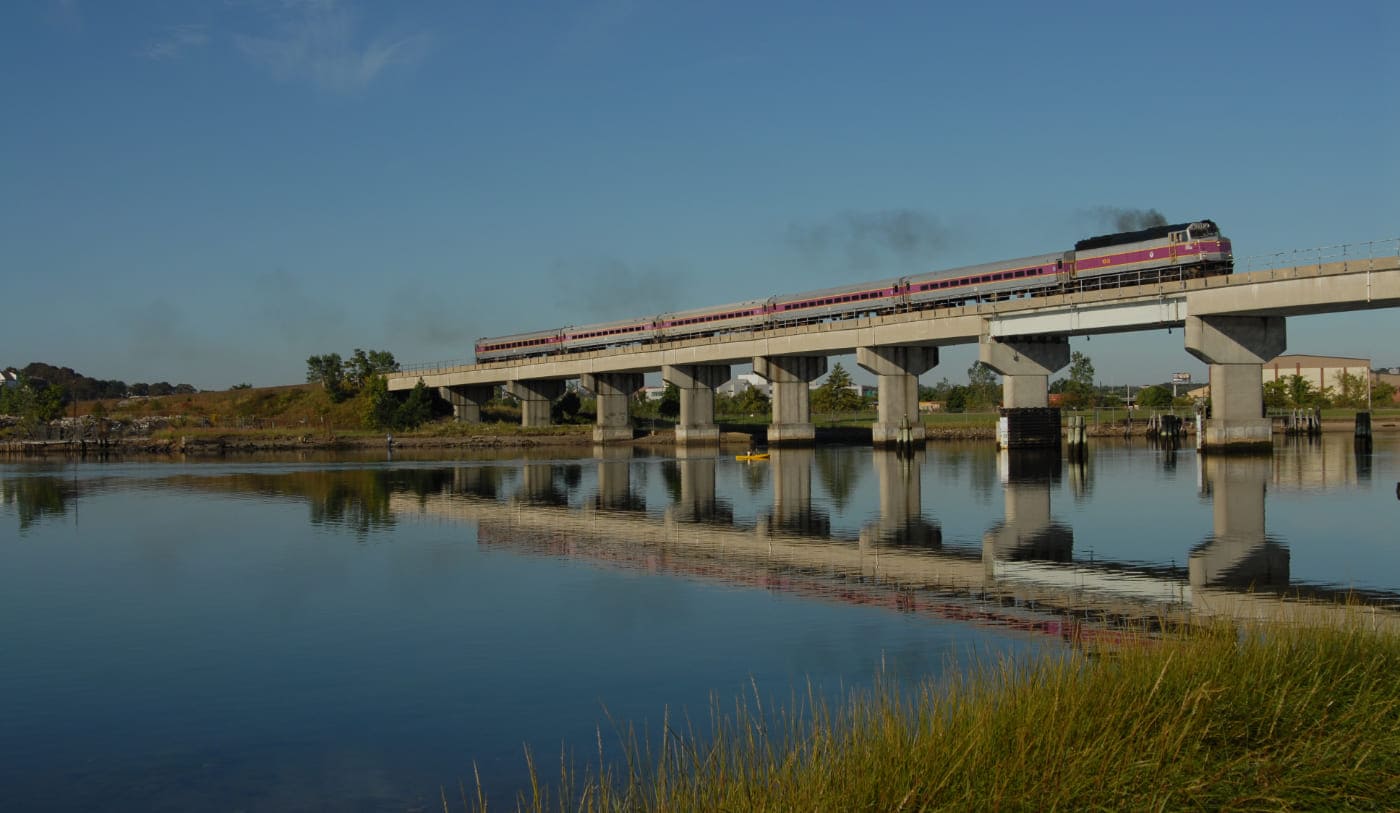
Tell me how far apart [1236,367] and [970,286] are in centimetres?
2121

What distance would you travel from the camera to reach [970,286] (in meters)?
80.1

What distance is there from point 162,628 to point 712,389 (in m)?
88.2

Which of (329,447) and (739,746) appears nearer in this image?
(739,746)

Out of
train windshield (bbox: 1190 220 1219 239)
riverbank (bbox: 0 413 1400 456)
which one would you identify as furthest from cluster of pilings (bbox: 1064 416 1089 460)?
riverbank (bbox: 0 413 1400 456)

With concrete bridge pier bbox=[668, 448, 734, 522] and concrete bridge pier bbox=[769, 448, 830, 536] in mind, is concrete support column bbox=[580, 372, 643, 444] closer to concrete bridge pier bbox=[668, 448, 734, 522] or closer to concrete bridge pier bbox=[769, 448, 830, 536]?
concrete bridge pier bbox=[668, 448, 734, 522]

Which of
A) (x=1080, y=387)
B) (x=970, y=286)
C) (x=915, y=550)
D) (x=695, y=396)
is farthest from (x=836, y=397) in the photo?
(x=915, y=550)

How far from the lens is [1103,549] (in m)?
28.9

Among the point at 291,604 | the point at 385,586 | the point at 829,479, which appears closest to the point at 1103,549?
the point at 385,586

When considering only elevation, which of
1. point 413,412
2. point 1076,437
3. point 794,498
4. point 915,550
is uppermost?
point 413,412

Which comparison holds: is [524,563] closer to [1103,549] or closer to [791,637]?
[791,637]

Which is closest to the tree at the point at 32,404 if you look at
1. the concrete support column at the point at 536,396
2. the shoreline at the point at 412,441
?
the shoreline at the point at 412,441

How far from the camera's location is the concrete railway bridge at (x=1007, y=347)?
2311 inches

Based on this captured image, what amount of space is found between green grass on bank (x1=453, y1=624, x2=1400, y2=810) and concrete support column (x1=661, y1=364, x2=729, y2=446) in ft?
311

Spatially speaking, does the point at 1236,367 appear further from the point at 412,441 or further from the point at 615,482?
the point at 412,441
